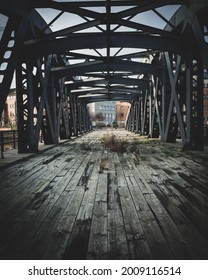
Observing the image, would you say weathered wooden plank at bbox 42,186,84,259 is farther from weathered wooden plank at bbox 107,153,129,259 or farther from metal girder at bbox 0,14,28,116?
metal girder at bbox 0,14,28,116

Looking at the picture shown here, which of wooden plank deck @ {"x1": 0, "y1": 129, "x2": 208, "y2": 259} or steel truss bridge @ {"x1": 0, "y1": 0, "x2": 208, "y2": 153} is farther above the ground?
steel truss bridge @ {"x1": 0, "y1": 0, "x2": 208, "y2": 153}

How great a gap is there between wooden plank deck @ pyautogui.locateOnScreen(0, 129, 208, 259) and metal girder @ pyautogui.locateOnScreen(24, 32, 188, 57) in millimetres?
7559

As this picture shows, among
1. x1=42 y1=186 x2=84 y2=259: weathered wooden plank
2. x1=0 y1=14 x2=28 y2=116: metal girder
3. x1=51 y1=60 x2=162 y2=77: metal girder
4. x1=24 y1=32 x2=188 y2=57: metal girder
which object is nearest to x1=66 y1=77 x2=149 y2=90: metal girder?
x1=51 y1=60 x2=162 y2=77: metal girder

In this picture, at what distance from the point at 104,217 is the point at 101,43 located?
32.0 ft

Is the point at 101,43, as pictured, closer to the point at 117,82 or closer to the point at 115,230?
the point at 115,230

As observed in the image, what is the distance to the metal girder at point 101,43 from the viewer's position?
10.8 metres

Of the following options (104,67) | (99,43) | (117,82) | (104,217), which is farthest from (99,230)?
(117,82)

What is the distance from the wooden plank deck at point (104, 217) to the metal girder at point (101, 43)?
7559 millimetres

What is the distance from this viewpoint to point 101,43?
11094 mm

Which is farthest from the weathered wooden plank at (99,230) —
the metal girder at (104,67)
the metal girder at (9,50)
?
the metal girder at (104,67)

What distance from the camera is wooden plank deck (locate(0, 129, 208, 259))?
247cm
